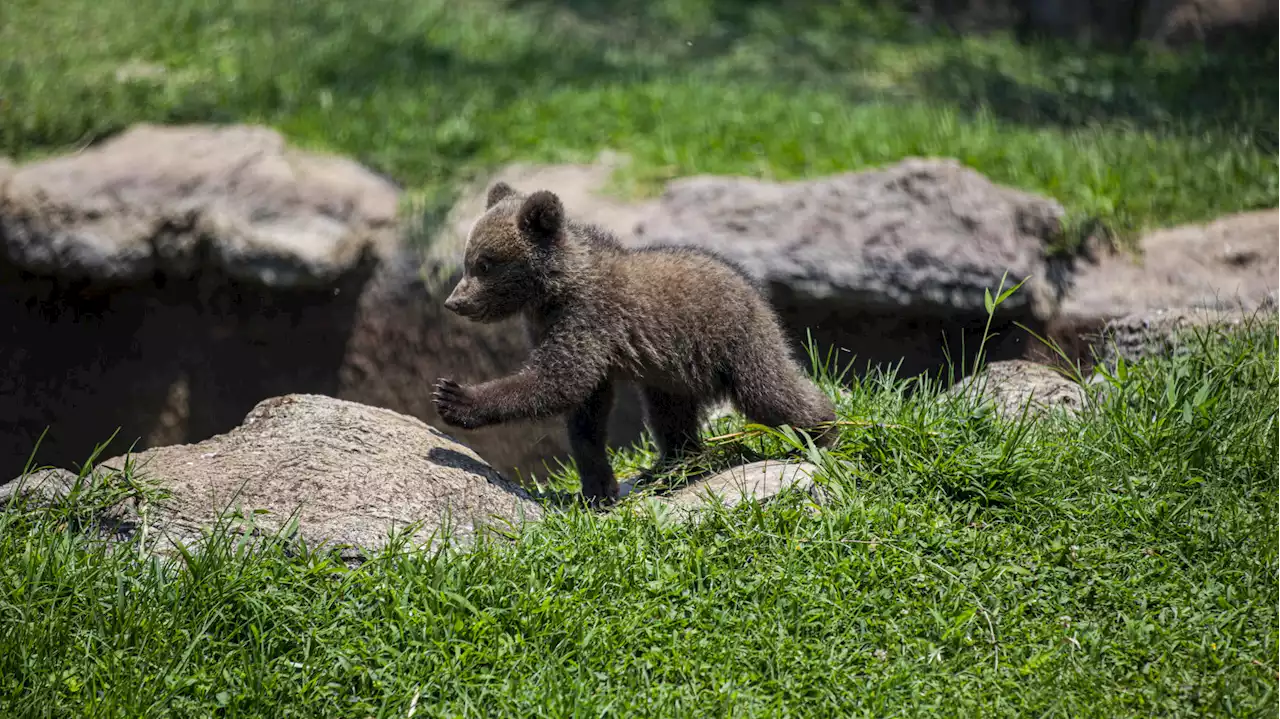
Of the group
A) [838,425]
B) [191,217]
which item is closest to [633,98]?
[191,217]

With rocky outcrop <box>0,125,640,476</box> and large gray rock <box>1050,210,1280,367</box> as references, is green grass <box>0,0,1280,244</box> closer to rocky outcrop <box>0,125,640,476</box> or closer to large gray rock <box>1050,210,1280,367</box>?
large gray rock <box>1050,210,1280,367</box>

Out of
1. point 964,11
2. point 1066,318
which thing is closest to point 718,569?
point 1066,318

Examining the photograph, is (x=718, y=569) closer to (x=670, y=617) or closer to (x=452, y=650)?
(x=670, y=617)

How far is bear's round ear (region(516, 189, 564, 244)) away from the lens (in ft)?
17.8

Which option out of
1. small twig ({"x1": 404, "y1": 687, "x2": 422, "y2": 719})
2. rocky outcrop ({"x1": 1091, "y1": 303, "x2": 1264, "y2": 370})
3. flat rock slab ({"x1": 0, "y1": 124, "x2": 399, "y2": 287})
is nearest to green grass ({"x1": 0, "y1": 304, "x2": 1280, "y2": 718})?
small twig ({"x1": 404, "y1": 687, "x2": 422, "y2": 719})

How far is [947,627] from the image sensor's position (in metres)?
4.16

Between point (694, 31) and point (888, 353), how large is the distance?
6.64 m

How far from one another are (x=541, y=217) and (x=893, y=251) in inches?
110

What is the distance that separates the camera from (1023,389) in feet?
19.5

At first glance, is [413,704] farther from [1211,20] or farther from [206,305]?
[1211,20]

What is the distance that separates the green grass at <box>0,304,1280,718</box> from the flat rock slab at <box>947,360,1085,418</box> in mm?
561

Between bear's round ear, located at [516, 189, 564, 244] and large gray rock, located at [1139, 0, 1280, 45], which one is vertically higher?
large gray rock, located at [1139, 0, 1280, 45]

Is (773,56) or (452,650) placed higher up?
(773,56)

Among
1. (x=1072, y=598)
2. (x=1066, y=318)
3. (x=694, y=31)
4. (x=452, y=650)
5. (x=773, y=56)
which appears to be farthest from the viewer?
(x=694, y=31)
